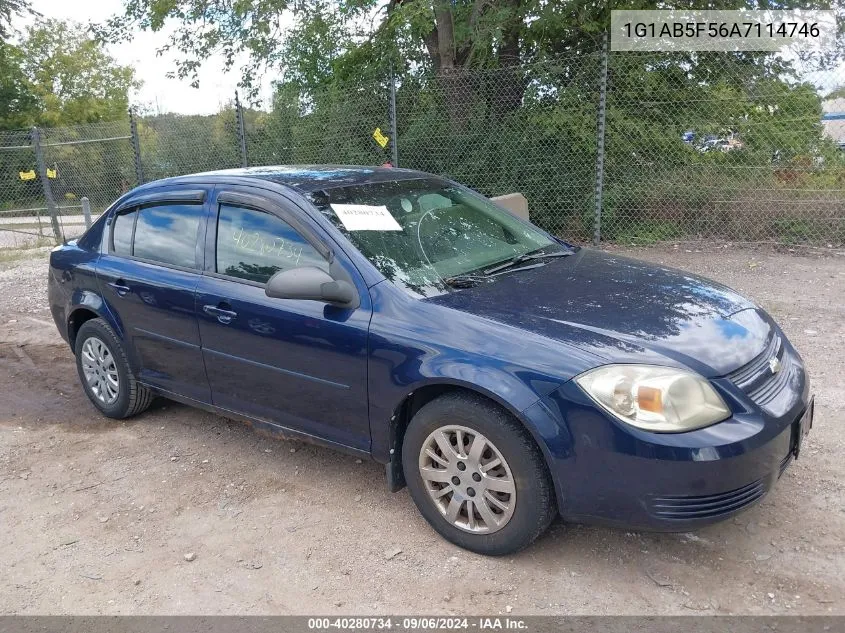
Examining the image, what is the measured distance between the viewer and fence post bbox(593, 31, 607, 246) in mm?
8773

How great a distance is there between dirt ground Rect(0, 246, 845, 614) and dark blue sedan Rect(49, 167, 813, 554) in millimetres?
286

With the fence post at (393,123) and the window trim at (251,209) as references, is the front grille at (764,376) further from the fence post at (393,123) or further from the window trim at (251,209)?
the fence post at (393,123)

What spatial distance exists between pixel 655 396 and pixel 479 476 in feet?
2.65

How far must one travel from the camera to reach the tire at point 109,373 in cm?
461

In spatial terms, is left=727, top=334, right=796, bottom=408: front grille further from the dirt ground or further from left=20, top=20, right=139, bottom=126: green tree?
left=20, top=20, right=139, bottom=126: green tree

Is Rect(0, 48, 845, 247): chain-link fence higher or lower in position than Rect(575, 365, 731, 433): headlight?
higher

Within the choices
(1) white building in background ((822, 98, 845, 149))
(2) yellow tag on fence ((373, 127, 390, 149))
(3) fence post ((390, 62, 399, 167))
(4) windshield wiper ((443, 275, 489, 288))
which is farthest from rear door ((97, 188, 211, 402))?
(1) white building in background ((822, 98, 845, 149))

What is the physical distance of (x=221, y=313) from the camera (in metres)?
3.79

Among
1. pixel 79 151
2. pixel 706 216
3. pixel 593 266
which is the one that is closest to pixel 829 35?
pixel 706 216

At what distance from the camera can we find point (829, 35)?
8977mm

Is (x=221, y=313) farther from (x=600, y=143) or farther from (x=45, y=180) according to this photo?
(x=45, y=180)

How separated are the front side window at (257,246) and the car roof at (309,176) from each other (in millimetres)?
219

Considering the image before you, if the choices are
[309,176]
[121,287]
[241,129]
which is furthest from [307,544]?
[241,129]

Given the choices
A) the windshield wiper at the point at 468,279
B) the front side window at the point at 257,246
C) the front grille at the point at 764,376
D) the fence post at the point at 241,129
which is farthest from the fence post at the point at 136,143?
the front grille at the point at 764,376
